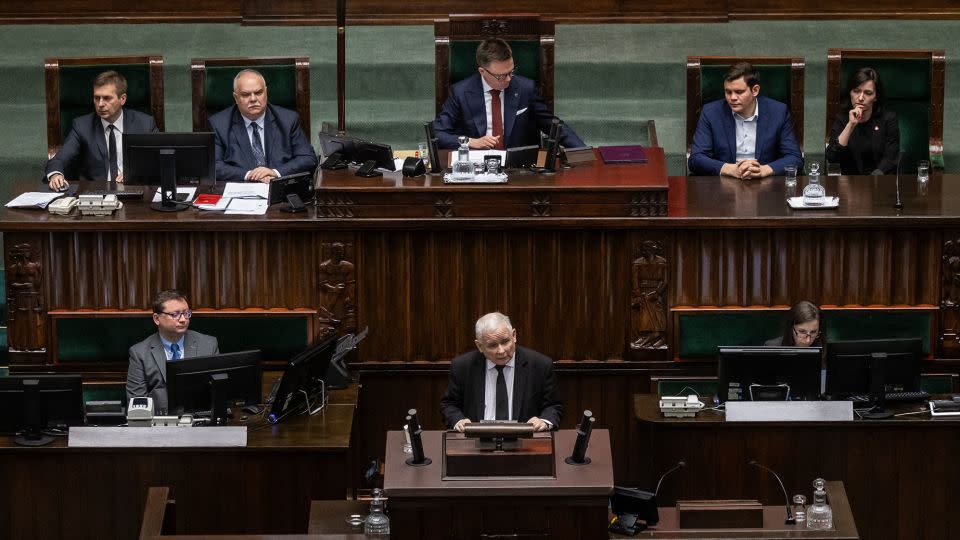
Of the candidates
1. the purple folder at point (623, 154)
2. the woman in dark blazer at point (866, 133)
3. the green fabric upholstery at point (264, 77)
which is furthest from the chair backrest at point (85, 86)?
the woman in dark blazer at point (866, 133)

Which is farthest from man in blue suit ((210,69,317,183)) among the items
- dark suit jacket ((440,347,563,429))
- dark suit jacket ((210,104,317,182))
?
dark suit jacket ((440,347,563,429))

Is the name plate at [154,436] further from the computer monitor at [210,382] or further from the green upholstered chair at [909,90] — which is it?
the green upholstered chair at [909,90]

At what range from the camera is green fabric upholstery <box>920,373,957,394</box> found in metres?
7.59

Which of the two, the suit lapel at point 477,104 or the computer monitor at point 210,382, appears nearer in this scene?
the computer monitor at point 210,382

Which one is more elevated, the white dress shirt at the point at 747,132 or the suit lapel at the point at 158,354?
the white dress shirt at the point at 747,132

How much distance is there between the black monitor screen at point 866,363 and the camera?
706 cm

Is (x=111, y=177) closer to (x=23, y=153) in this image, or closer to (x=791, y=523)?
(x=23, y=153)

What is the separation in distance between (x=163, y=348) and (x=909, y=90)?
3.68 meters

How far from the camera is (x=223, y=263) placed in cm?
770

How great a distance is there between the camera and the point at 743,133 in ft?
27.9

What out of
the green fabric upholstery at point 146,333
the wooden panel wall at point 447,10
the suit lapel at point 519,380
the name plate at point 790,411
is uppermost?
the wooden panel wall at point 447,10

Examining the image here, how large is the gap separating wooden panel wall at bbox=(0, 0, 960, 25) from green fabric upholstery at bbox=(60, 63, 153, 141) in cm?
196

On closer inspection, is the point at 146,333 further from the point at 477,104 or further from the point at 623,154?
the point at 623,154

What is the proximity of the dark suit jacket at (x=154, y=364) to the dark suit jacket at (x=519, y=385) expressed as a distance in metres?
1.02
